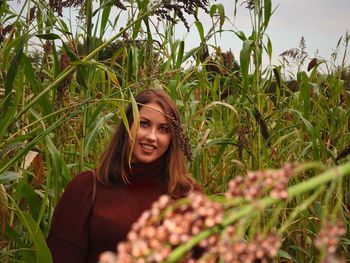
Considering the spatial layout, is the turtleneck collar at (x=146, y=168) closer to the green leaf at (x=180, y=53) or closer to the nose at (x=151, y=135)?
the nose at (x=151, y=135)

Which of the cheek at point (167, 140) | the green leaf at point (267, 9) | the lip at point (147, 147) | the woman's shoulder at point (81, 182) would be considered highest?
the green leaf at point (267, 9)

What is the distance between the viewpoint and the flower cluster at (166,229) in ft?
0.85

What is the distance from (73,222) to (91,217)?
8 centimetres

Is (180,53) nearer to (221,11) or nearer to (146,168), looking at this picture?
(221,11)

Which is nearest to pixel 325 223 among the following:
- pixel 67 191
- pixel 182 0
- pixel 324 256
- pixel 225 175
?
pixel 324 256

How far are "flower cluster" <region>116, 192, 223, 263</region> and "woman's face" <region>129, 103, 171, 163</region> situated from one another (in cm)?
182

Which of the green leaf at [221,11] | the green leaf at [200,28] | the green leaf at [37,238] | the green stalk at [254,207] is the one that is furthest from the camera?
the green leaf at [200,28]

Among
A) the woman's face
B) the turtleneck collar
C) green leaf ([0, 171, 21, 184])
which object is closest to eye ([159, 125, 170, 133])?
the woman's face

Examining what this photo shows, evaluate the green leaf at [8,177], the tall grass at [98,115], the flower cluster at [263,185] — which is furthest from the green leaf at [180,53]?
the flower cluster at [263,185]

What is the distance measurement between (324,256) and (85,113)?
1757 mm

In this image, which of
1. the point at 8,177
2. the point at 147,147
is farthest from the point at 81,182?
the point at 8,177

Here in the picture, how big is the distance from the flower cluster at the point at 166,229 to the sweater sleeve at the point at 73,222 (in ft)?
6.05

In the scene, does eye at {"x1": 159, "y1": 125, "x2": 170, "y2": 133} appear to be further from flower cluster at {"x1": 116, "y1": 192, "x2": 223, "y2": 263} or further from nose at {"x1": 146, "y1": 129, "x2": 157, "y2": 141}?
flower cluster at {"x1": 116, "y1": 192, "x2": 223, "y2": 263}

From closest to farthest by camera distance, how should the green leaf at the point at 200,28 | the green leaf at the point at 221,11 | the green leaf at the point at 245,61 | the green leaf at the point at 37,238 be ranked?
the green leaf at the point at 37,238, the green leaf at the point at 245,61, the green leaf at the point at 221,11, the green leaf at the point at 200,28
